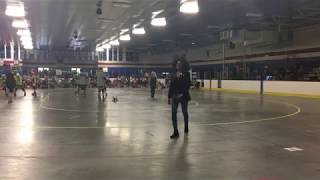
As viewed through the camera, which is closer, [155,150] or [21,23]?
[155,150]

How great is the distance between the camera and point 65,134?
1148 centimetres

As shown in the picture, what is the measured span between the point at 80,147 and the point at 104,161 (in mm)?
1639

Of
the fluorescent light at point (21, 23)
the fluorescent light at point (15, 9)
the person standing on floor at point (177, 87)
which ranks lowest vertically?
the person standing on floor at point (177, 87)

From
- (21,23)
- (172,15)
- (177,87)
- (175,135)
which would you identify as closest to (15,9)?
(21,23)

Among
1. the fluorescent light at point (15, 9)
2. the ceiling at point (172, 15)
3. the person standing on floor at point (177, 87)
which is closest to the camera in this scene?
the person standing on floor at point (177, 87)

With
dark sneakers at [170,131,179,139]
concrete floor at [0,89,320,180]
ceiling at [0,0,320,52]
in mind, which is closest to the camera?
concrete floor at [0,89,320,180]

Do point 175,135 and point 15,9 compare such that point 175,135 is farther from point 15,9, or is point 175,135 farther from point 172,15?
point 172,15

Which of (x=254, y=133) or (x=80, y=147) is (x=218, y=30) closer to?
(x=254, y=133)

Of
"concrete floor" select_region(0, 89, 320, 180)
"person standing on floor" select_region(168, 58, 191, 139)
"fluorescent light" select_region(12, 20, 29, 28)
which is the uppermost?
"fluorescent light" select_region(12, 20, 29, 28)

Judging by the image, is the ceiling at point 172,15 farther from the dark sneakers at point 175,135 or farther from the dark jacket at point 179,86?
the dark sneakers at point 175,135

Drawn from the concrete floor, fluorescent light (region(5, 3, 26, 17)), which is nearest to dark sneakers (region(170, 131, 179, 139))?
the concrete floor

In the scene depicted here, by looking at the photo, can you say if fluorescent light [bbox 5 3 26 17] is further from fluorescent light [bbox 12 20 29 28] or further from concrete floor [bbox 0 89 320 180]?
concrete floor [bbox 0 89 320 180]

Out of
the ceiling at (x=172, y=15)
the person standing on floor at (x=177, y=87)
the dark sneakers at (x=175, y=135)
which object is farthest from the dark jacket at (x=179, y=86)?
the ceiling at (x=172, y=15)

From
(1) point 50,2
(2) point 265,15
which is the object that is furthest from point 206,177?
(2) point 265,15
